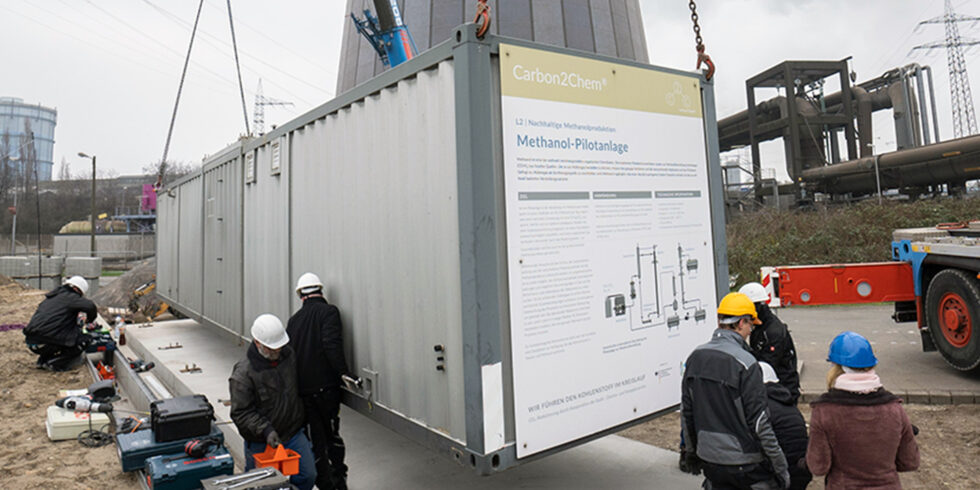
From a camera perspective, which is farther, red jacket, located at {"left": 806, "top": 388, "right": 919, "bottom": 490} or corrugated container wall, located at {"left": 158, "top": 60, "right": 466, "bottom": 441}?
corrugated container wall, located at {"left": 158, "top": 60, "right": 466, "bottom": 441}

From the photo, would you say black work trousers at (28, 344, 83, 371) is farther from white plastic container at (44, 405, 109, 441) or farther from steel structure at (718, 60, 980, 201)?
steel structure at (718, 60, 980, 201)

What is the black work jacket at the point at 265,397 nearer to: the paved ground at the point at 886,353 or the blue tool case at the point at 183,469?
the blue tool case at the point at 183,469

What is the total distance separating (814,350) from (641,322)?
6.65 m

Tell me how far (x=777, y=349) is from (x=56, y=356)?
35.0 feet

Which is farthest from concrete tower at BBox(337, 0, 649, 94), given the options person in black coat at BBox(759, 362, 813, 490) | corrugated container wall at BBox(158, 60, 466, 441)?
person in black coat at BBox(759, 362, 813, 490)

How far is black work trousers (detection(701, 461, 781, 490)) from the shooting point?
2.95m

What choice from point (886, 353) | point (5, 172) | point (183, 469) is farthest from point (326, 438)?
point (5, 172)

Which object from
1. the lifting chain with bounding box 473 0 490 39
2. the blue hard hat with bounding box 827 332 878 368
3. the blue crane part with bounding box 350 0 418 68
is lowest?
the blue hard hat with bounding box 827 332 878 368

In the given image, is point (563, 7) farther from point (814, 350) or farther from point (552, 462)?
point (552, 462)

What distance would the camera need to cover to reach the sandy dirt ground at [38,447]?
485cm

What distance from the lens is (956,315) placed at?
6.48m

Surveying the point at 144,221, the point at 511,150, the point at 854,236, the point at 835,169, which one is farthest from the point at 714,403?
the point at 144,221

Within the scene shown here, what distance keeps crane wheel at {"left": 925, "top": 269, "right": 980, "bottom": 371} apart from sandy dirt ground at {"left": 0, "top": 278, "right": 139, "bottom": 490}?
889 centimetres

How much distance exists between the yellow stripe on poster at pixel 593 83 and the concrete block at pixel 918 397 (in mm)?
4614
